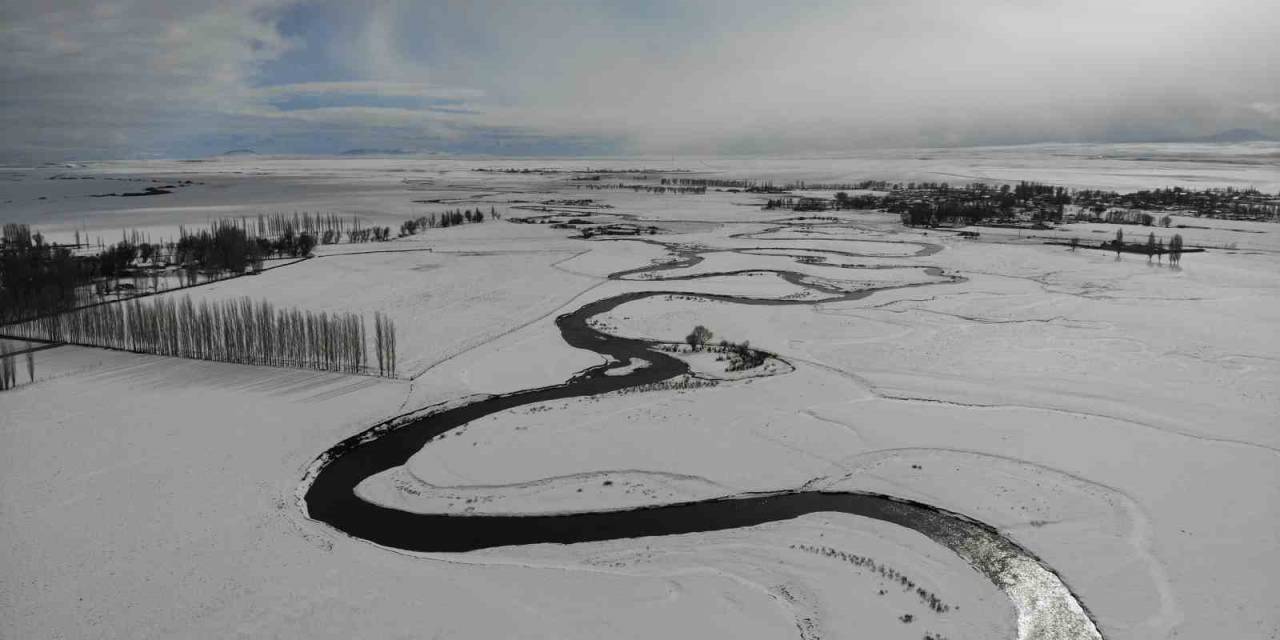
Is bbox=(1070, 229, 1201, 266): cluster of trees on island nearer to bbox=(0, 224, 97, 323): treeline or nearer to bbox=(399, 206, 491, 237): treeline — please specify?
bbox=(399, 206, 491, 237): treeline

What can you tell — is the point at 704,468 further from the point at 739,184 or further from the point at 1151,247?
the point at 739,184

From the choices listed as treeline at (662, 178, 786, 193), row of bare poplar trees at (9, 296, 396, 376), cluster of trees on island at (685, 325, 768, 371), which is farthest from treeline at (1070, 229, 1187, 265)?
treeline at (662, 178, 786, 193)

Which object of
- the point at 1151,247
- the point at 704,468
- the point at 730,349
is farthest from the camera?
the point at 1151,247

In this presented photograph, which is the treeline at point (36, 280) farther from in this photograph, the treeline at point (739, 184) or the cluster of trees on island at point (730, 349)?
the treeline at point (739, 184)

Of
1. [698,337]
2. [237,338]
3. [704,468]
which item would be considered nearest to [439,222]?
[237,338]

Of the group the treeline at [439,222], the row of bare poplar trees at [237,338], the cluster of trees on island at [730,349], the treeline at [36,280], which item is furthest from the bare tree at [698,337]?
the treeline at [439,222]
